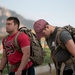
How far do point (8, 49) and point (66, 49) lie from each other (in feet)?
3.56

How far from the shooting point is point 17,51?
4.20 meters

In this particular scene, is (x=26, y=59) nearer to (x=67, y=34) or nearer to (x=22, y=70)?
(x=22, y=70)

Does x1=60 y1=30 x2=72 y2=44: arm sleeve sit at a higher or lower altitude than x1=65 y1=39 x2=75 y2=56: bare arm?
higher

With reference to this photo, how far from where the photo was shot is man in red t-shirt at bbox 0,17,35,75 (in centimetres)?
413

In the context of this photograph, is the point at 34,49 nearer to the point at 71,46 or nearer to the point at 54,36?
the point at 54,36

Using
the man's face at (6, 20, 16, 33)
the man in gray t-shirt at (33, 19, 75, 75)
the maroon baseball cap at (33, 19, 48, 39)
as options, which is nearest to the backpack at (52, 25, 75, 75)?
the man in gray t-shirt at (33, 19, 75, 75)

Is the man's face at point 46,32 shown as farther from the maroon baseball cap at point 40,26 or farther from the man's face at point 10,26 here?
the man's face at point 10,26

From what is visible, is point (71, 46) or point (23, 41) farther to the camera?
point (23, 41)

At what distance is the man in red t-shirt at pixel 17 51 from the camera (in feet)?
13.6

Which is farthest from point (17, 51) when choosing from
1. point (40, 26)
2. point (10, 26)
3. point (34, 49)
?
point (40, 26)

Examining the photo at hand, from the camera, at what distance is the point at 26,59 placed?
4.15 m

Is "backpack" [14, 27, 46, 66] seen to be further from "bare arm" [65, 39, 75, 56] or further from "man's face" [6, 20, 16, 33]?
"bare arm" [65, 39, 75, 56]

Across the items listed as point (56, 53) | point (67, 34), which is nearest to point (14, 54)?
point (56, 53)

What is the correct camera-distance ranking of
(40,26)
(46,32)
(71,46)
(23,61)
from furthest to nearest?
1. (23,61)
2. (40,26)
3. (46,32)
4. (71,46)
